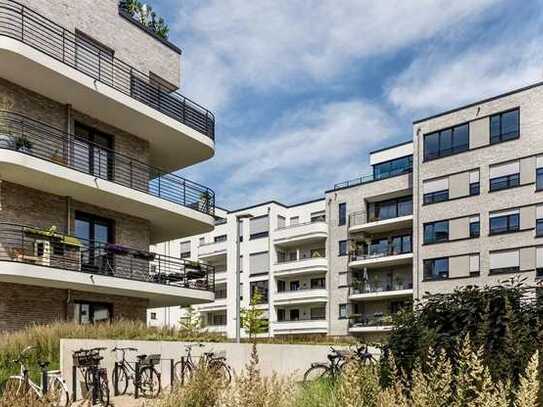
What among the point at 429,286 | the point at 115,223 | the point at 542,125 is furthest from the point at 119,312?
the point at 542,125

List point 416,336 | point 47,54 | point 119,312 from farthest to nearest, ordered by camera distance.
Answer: point 119,312 → point 47,54 → point 416,336

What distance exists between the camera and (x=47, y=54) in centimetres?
1747

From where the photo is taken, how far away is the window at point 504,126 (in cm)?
3750

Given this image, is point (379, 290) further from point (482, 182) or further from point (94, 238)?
point (94, 238)

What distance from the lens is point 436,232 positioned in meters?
40.6

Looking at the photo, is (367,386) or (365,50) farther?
(365,50)

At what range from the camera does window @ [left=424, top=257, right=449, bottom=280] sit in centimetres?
3969

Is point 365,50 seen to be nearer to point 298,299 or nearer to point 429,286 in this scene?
point 429,286

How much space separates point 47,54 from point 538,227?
29210 mm

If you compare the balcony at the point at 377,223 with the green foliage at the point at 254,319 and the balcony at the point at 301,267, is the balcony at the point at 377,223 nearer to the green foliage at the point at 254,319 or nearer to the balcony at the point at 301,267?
the balcony at the point at 301,267

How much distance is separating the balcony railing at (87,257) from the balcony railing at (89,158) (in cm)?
222

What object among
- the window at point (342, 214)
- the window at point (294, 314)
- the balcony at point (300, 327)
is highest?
the window at point (342, 214)

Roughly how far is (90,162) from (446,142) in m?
27.4

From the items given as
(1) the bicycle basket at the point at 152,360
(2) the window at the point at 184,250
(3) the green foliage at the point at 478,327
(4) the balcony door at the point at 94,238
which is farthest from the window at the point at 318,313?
(3) the green foliage at the point at 478,327
